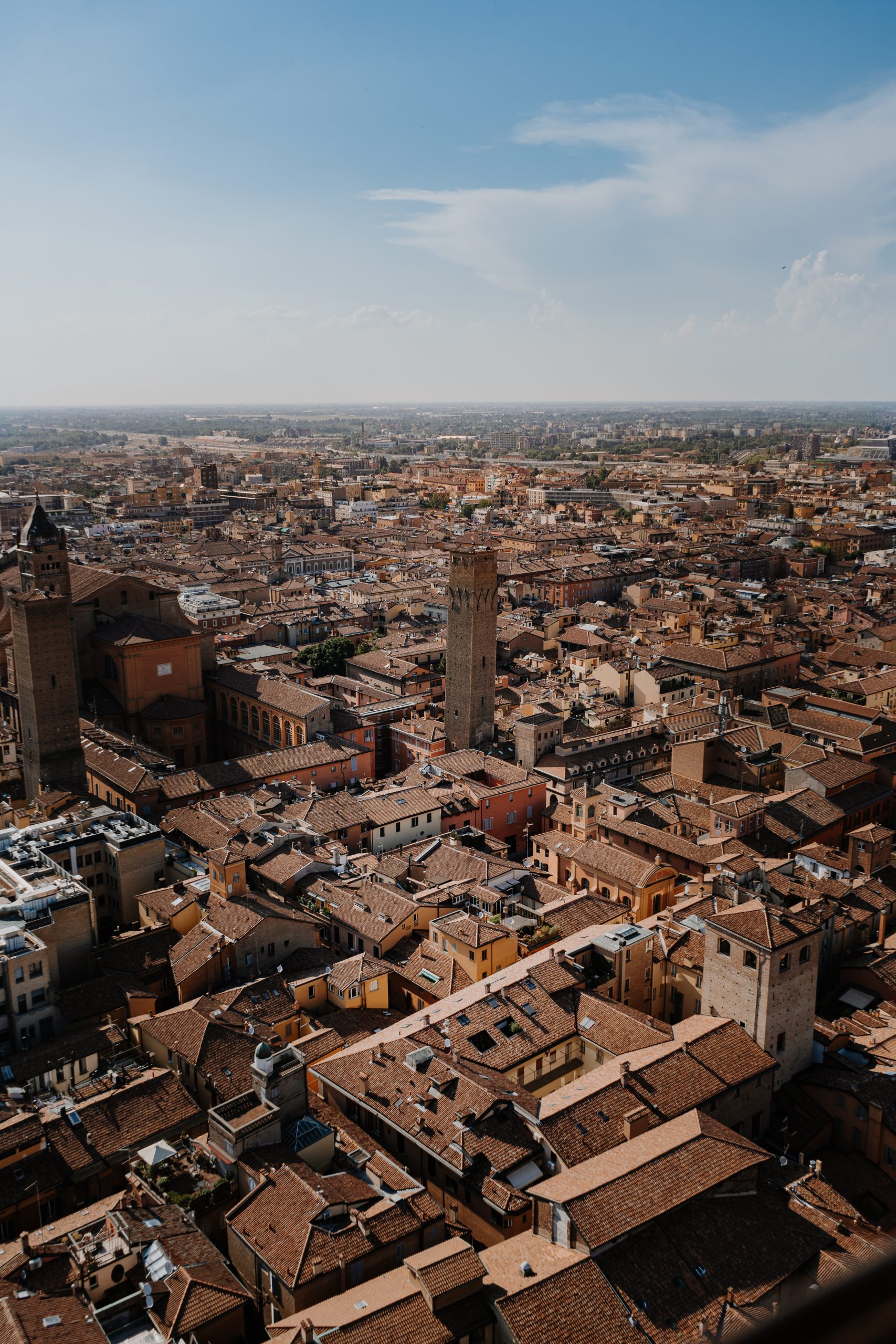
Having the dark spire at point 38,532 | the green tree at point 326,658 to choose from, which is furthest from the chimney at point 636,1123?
the green tree at point 326,658

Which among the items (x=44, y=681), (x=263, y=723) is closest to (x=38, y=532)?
(x=44, y=681)

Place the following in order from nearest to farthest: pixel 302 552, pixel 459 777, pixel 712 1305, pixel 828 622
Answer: pixel 712 1305 → pixel 459 777 → pixel 828 622 → pixel 302 552

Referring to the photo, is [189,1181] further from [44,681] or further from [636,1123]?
[44,681]

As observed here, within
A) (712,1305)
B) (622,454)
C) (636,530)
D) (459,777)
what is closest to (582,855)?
(459,777)

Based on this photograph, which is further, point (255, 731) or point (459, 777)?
point (255, 731)

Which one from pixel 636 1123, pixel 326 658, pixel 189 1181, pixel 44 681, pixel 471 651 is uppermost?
pixel 44 681

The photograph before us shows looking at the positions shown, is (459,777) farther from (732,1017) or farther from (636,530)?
(636,530)
